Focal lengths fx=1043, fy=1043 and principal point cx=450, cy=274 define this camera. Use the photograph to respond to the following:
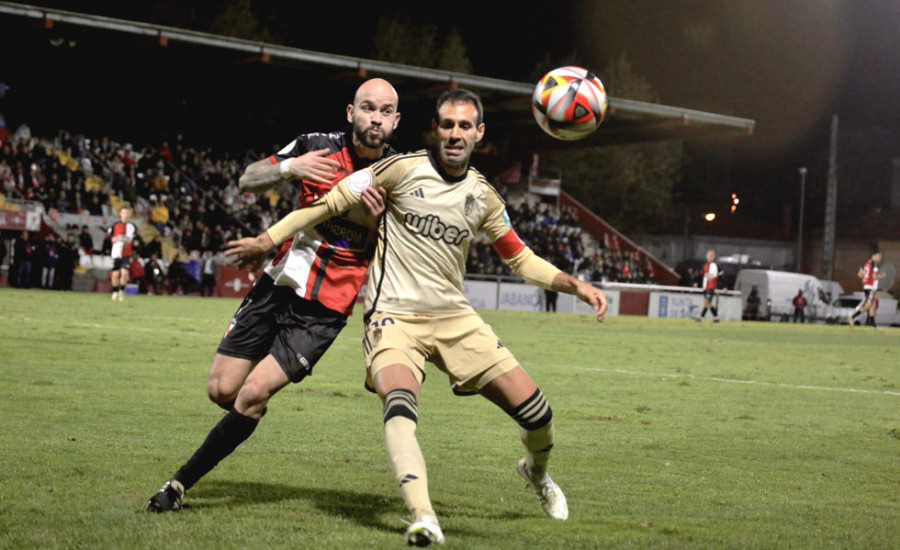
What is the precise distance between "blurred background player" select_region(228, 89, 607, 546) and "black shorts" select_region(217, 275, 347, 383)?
34cm

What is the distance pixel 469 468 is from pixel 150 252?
28.3 m

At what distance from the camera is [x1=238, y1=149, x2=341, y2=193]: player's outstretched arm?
5.38 m

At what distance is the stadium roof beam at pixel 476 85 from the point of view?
33750 millimetres

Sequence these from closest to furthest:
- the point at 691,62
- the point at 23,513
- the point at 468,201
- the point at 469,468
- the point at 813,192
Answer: the point at 23,513 → the point at 468,201 → the point at 469,468 → the point at 691,62 → the point at 813,192

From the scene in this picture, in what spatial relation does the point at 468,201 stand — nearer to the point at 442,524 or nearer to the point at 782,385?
the point at 442,524

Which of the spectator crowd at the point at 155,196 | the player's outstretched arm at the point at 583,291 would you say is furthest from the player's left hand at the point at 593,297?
the spectator crowd at the point at 155,196

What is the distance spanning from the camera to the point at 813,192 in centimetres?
8300

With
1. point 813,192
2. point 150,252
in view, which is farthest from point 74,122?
point 813,192

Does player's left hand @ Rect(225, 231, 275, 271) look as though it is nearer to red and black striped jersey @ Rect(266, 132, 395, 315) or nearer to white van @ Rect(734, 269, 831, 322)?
red and black striped jersey @ Rect(266, 132, 395, 315)

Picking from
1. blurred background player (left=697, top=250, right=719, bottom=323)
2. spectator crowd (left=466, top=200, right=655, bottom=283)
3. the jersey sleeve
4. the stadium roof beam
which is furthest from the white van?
the jersey sleeve

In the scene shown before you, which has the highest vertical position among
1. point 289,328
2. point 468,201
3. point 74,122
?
point 74,122

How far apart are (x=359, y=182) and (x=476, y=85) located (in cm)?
3497

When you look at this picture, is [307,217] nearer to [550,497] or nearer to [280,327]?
[280,327]

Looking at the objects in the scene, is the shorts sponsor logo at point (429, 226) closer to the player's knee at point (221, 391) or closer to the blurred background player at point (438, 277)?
the blurred background player at point (438, 277)
